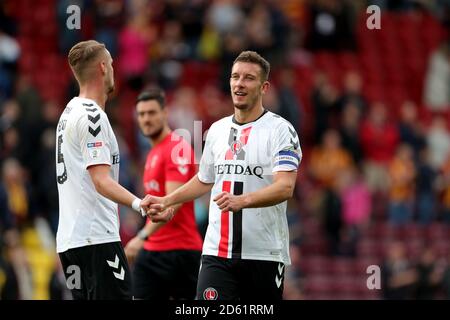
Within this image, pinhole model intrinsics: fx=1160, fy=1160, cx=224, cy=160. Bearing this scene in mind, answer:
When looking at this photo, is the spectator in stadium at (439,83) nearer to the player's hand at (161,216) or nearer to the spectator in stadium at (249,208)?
the spectator in stadium at (249,208)

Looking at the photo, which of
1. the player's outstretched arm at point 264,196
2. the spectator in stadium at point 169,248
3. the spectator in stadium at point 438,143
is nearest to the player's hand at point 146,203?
the player's outstretched arm at point 264,196

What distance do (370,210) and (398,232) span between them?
71 cm

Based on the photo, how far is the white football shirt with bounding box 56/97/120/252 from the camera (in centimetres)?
927

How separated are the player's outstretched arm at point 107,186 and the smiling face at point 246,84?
49.9 inches

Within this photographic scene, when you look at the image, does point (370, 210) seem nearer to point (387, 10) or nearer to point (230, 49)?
point (230, 49)

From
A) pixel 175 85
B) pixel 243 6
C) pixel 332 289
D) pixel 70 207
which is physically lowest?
pixel 332 289

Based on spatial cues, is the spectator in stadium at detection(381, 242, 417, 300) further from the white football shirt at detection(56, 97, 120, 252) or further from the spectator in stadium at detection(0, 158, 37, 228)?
the white football shirt at detection(56, 97, 120, 252)

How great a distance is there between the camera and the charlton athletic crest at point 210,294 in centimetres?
953

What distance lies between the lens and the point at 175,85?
22.4 m

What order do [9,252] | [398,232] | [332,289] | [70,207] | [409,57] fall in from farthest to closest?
[409,57] → [398,232] → [332,289] → [9,252] → [70,207]

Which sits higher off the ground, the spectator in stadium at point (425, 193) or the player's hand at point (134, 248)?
the spectator in stadium at point (425, 193)

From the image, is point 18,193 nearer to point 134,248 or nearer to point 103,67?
point 134,248

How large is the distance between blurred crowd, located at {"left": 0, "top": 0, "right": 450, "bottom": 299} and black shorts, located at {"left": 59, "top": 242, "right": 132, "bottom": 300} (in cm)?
923
